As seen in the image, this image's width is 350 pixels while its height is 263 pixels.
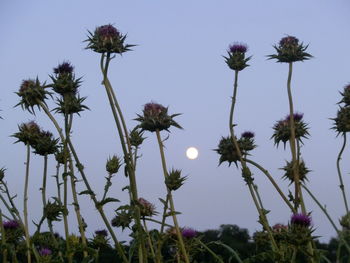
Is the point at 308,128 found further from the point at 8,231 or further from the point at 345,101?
the point at 8,231

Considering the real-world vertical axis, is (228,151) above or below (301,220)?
above

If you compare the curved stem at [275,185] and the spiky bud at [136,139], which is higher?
the spiky bud at [136,139]

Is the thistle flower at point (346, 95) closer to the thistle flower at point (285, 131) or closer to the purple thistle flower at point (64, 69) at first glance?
the thistle flower at point (285, 131)

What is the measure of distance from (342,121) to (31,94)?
13.5ft

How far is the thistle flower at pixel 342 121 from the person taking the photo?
24.1 feet

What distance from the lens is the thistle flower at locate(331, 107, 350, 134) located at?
7355 millimetres

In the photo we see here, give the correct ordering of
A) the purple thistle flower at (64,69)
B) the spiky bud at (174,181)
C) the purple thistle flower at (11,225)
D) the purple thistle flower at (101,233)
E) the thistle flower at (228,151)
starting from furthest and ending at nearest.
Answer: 1. the purple thistle flower at (101,233)
2. the purple thistle flower at (11,225)
3. the thistle flower at (228,151)
4. the purple thistle flower at (64,69)
5. the spiky bud at (174,181)

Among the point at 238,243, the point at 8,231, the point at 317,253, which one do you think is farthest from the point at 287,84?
the point at 238,243

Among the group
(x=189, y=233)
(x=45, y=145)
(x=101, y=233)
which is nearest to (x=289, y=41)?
(x=189, y=233)

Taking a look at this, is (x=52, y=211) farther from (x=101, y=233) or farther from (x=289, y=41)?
(x=289, y=41)

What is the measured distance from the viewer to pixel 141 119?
6031 mm

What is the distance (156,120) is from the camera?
5.85 m

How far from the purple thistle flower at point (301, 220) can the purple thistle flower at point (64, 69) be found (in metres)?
3.05

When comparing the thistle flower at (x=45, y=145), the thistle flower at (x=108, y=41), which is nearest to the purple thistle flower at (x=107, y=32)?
the thistle flower at (x=108, y=41)
